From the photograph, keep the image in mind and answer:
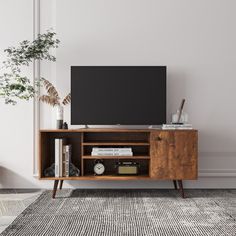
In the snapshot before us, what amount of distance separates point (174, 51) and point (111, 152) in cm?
122

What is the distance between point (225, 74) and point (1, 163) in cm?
240

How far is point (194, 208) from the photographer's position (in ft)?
10.1

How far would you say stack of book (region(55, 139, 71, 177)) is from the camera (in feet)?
11.4

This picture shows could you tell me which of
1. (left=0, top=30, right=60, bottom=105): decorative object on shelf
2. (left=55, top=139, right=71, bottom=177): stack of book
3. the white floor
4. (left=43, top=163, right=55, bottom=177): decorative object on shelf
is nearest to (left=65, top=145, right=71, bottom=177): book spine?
(left=55, top=139, right=71, bottom=177): stack of book

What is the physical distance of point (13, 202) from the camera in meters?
3.31

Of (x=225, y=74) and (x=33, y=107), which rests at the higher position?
(x=225, y=74)

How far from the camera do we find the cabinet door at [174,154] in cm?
341

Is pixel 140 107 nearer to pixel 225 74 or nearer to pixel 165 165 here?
pixel 165 165

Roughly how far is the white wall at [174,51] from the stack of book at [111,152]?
0.53 meters

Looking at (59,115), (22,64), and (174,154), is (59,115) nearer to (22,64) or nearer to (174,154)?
(22,64)

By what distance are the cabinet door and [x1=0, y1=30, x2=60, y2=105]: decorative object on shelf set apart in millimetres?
1282

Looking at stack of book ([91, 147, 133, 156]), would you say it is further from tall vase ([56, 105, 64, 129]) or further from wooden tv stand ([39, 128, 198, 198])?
tall vase ([56, 105, 64, 129])

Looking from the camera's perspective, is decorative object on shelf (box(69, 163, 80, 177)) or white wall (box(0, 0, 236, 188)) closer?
decorative object on shelf (box(69, 163, 80, 177))

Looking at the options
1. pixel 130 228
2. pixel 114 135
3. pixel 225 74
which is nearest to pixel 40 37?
pixel 114 135
